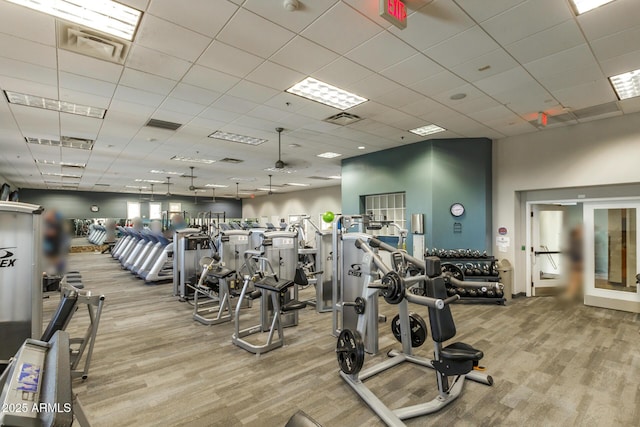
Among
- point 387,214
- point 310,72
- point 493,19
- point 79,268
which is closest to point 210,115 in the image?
point 310,72

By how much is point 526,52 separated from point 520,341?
11.4ft

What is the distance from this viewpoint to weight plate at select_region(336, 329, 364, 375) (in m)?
2.75

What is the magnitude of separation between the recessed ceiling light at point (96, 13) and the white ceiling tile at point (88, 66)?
0.67 m

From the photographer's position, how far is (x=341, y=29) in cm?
286

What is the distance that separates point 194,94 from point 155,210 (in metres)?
16.0

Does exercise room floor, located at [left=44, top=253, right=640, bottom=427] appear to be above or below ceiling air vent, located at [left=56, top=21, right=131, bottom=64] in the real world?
below

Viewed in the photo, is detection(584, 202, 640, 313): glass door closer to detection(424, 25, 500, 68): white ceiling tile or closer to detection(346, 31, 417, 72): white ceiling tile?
detection(424, 25, 500, 68): white ceiling tile

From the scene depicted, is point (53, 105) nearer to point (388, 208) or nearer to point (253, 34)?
point (253, 34)

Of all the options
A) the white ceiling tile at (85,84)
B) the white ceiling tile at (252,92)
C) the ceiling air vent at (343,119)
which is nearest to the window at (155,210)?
the white ceiling tile at (85,84)

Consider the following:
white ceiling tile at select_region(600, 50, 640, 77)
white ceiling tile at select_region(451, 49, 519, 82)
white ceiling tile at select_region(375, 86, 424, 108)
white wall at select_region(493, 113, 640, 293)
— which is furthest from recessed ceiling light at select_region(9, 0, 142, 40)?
white wall at select_region(493, 113, 640, 293)

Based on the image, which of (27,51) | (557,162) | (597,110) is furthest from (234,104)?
(557,162)

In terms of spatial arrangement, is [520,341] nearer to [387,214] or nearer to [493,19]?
[493,19]

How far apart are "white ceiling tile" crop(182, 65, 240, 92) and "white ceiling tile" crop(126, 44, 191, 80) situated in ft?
0.33

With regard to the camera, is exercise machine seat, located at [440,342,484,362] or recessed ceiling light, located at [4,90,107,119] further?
recessed ceiling light, located at [4,90,107,119]
